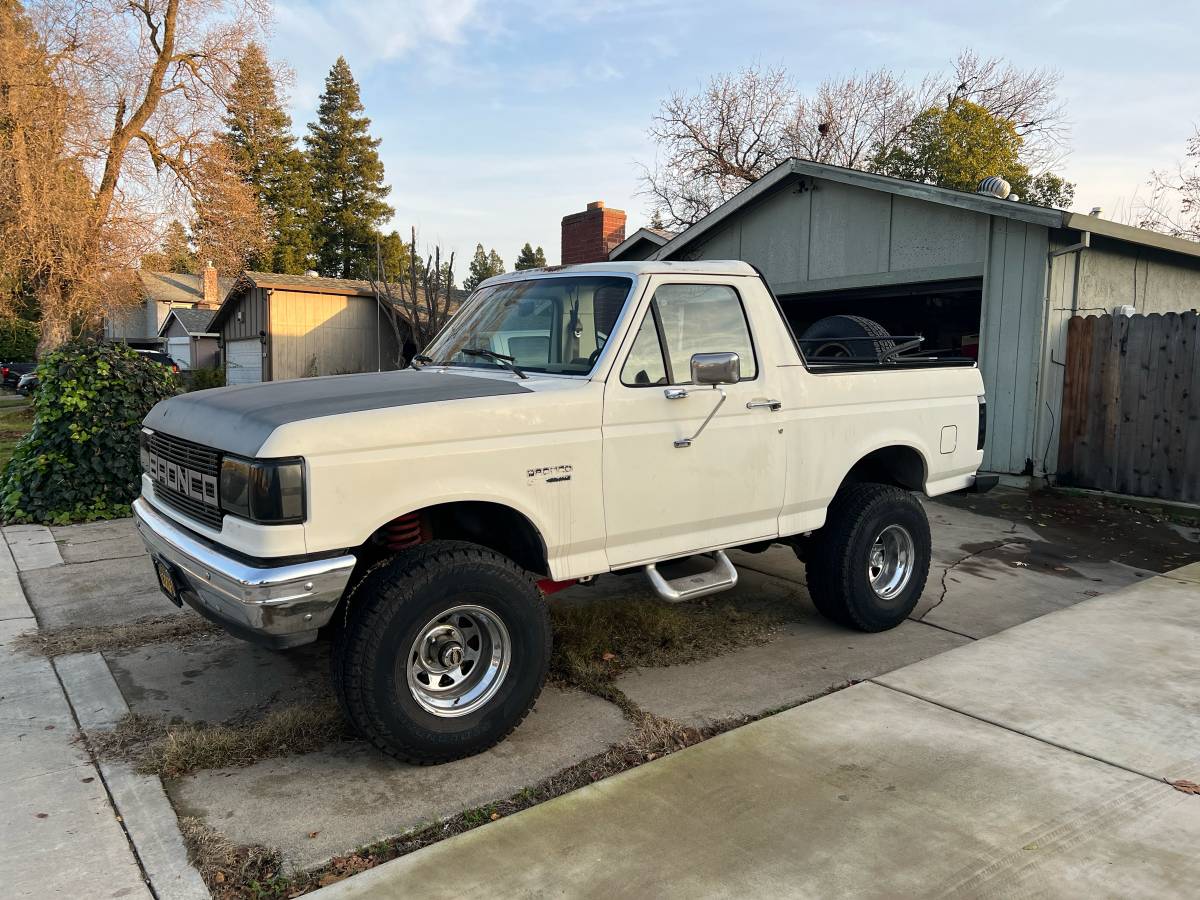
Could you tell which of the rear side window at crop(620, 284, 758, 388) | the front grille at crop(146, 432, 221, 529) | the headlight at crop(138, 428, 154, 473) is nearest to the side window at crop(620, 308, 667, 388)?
the rear side window at crop(620, 284, 758, 388)

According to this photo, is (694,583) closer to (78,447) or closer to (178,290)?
(78,447)

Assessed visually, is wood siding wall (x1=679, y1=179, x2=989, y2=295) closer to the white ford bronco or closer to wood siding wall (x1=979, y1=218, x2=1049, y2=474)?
wood siding wall (x1=979, y1=218, x2=1049, y2=474)

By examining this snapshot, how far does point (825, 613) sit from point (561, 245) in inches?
597

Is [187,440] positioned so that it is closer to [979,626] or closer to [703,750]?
[703,750]

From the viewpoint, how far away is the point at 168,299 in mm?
53031

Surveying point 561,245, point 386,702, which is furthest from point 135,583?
point 561,245

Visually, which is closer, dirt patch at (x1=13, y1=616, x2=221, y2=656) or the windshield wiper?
the windshield wiper

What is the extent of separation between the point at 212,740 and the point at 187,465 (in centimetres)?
125

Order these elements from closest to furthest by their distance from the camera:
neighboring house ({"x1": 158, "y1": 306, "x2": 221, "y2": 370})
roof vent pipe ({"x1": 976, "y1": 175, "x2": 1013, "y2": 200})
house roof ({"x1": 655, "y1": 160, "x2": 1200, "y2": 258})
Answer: house roof ({"x1": 655, "y1": 160, "x2": 1200, "y2": 258}) < roof vent pipe ({"x1": 976, "y1": 175, "x2": 1013, "y2": 200}) < neighboring house ({"x1": 158, "y1": 306, "x2": 221, "y2": 370})

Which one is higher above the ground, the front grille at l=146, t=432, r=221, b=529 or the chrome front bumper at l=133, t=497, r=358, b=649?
the front grille at l=146, t=432, r=221, b=529

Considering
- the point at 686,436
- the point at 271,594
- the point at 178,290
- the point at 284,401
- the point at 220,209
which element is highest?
the point at 220,209

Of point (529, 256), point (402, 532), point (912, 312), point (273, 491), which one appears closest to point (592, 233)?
point (912, 312)

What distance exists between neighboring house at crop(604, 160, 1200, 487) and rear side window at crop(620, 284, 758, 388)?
6593mm

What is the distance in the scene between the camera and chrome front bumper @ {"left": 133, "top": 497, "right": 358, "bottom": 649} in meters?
3.36
